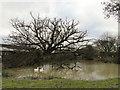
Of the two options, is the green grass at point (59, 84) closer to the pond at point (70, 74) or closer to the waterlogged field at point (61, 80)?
the waterlogged field at point (61, 80)

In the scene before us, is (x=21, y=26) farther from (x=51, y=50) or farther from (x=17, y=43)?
(x=51, y=50)

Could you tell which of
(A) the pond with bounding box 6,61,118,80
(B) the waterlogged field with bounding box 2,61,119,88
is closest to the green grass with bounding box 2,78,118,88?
(B) the waterlogged field with bounding box 2,61,119,88

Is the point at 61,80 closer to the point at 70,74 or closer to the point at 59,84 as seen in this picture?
the point at 59,84

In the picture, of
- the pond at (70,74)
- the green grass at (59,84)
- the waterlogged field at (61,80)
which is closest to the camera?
the green grass at (59,84)

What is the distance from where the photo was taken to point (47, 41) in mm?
14688

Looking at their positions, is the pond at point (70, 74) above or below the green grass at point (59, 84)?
below

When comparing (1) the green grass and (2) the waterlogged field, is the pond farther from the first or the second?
(1) the green grass

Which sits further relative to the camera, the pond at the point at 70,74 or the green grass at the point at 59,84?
the pond at the point at 70,74

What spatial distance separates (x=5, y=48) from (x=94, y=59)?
11.8 m

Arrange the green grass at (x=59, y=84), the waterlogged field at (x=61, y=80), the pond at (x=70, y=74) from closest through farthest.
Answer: the green grass at (x=59, y=84) → the waterlogged field at (x=61, y=80) → the pond at (x=70, y=74)

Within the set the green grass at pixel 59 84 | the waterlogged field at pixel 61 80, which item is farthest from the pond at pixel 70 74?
the green grass at pixel 59 84

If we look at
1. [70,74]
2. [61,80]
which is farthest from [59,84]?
[70,74]

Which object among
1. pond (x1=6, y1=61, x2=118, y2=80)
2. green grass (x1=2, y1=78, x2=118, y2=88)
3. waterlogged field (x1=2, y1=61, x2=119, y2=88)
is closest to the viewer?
green grass (x1=2, y1=78, x2=118, y2=88)

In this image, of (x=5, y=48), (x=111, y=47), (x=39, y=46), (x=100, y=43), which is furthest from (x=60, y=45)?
(x=111, y=47)
